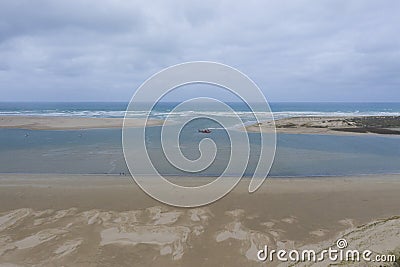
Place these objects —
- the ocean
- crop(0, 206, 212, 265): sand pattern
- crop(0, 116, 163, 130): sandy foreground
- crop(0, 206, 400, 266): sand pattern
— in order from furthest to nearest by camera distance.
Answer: crop(0, 116, 163, 130): sandy foreground, the ocean, crop(0, 206, 212, 265): sand pattern, crop(0, 206, 400, 266): sand pattern

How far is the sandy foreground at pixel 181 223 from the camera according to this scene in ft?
25.3

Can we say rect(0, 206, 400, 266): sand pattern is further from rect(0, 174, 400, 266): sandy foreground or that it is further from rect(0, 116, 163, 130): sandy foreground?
rect(0, 116, 163, 130): sandy foreground

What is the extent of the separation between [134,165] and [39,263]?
34.0 ft

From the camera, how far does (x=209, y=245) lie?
8234 millimetres

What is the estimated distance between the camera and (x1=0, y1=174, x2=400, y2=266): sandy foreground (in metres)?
7.70

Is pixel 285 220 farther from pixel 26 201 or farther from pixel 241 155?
pixel 241 155

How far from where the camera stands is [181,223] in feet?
31.5

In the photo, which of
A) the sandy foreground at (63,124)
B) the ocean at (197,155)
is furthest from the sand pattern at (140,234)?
the sandy foreground at (63,124)

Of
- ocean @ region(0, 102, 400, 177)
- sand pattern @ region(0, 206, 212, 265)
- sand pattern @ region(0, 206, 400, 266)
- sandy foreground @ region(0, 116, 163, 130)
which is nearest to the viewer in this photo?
sand pattern @ region(0, 206, 400, 266)

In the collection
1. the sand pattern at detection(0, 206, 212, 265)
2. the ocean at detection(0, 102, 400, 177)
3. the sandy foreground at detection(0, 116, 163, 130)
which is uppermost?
the sandy foreground at detection(0, 116, 163, 130)

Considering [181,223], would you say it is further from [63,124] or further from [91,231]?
[63,124]

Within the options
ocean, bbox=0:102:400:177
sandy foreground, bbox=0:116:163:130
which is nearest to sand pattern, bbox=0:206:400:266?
ocean, bbox=0:102:400:177

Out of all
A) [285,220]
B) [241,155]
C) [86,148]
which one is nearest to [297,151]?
[241,155]

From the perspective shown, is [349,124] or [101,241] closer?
[101,241]
